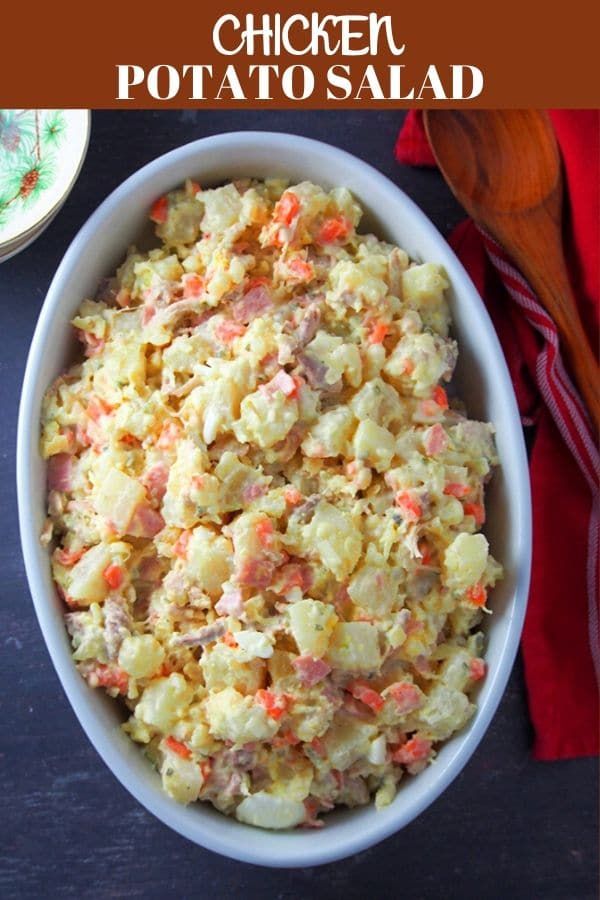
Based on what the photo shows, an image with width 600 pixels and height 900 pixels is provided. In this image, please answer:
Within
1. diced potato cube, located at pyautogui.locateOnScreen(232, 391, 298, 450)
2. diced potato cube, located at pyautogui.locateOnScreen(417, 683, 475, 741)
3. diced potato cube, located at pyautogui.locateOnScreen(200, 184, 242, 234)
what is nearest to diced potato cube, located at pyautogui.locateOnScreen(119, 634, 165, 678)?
diced potato cube, located at pyautogui.locateOnScreen(232, 391, 298, 450)

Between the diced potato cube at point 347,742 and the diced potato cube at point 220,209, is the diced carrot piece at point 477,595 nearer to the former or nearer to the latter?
the diced potato cube at point 347,742

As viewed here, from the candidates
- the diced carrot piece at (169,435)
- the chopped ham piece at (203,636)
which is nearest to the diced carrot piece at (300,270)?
the diced carrot piece at (169,435)

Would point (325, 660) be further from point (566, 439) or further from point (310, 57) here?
point (310, 57)

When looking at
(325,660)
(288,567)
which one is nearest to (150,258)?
(288,567)

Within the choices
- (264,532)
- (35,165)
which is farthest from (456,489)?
(35,165)

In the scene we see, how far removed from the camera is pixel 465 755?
2014 mm

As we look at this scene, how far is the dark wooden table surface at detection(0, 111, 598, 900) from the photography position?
2.34m

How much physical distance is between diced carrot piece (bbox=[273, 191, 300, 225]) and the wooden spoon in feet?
1.32

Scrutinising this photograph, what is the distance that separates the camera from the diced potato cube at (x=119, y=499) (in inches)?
77.5

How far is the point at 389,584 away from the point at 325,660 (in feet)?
0.63

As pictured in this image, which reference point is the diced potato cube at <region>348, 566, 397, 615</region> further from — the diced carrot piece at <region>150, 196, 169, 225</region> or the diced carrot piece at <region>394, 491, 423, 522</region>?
the diced carrot piece at <region>150, 196, 169, 225</region>

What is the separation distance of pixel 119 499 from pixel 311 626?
1.47 feet

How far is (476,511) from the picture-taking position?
2.08 m

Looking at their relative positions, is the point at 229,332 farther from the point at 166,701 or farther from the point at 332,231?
the point at 166,701
